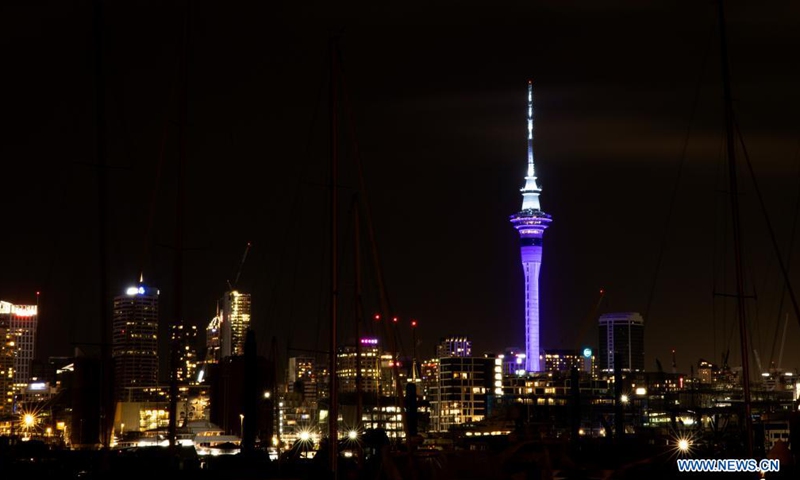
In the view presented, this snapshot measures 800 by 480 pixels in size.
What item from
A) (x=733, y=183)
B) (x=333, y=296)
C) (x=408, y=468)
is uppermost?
(x=733, y=183)

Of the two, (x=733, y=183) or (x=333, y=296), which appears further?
(x=733, y=183)

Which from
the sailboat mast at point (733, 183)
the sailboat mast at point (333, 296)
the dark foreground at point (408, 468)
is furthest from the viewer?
the sailboat mast at point (733, 183)

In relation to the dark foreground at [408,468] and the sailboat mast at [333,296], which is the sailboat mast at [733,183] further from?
the sailboat mast at [333,296]

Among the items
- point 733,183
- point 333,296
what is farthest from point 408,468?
point 733,183

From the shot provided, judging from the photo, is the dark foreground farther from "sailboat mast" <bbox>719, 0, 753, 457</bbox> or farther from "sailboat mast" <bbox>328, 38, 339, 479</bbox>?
"sailboat mast" <bbox>719, 0, 753, 457</bbox>

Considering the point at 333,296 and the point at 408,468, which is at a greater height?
the point at 333,296

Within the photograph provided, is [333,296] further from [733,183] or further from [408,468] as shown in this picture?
[733,183]

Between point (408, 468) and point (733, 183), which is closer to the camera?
point (408, 468)

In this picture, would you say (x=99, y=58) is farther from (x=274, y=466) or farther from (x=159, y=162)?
(x=274, y=466)

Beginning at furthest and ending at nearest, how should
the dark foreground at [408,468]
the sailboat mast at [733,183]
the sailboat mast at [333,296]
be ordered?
the sailboat mast at [733,183]
the dark foreground at [408,468]
the sailboat mast at [333,296]

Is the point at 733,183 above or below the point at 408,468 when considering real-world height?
above

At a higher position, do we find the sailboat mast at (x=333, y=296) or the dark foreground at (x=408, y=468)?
the sailboat mast at (x=333, y=296)

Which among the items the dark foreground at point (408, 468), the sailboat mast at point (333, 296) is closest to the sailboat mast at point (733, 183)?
the dark foreground at point (408, 468)

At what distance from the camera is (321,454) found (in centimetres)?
6094
